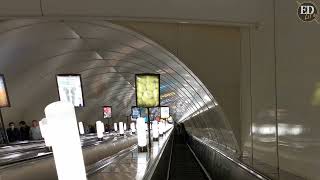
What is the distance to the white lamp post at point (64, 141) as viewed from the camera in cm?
290

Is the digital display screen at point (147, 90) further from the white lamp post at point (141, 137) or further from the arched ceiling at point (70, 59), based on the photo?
the white lamp post at point (141, 137)

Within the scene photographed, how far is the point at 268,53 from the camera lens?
405 inches

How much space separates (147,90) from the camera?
14680 millimetres

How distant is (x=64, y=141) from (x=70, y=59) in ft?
Result: 71.2

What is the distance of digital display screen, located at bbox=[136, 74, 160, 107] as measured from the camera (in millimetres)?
14594

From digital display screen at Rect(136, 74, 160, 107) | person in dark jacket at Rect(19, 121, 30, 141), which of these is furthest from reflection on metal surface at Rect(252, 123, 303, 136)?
person in dark jacket at Rect(19, 121, 30, 141)

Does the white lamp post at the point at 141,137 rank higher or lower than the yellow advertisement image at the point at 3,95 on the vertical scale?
lower

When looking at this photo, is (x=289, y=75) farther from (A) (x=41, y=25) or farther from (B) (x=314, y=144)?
(A) (x=41, y=25)

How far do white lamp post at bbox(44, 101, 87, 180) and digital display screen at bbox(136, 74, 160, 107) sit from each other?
11.5 m

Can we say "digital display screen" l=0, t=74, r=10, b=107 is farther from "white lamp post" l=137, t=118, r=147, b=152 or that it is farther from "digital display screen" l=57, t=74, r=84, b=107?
"digital display screen" l=57, t=74, r=84, b=107

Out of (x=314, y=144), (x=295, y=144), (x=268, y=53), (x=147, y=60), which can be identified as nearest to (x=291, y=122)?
(x=295, y=144)

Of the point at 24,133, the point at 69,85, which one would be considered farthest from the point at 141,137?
the point at 24,133

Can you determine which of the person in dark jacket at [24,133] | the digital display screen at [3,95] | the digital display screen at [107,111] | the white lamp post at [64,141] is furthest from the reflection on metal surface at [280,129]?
the digital display screen at [107,111]

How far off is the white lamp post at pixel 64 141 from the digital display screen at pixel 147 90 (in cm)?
1150
